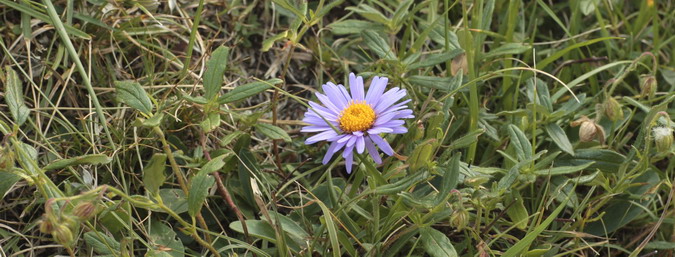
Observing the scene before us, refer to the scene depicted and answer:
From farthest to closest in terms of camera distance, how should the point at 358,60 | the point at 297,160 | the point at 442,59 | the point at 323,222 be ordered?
the point at 358,60
the point at 297,160
the point at 442,59
the point at 323,222

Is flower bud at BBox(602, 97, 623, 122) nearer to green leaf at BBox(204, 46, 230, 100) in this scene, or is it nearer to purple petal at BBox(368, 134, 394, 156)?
purple petal at BBox(368, 134, 394, 156)

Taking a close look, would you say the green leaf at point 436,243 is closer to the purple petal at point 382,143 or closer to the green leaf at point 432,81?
the purple petal at point 382,143

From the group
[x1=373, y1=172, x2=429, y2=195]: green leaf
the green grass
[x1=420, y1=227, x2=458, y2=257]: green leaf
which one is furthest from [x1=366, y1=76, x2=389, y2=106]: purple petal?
[x1=420, y1=227, x2=458, y2=257]: green leaf

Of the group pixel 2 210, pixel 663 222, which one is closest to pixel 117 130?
pixel 2 210

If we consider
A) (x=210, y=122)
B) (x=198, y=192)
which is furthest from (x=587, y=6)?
(x=198, y=192)

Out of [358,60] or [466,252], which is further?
[358,60]

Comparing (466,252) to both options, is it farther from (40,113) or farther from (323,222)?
(40,113)

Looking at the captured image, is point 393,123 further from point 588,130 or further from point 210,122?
point 588,130
